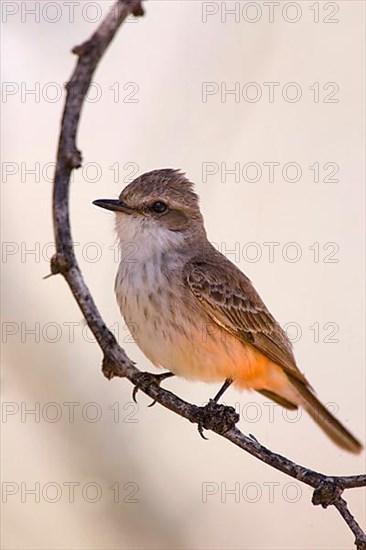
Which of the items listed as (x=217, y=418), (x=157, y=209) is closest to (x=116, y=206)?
(x=157, y=209)

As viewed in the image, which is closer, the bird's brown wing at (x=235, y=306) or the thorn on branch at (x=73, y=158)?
the thorn on branch at (x=73, y=158)

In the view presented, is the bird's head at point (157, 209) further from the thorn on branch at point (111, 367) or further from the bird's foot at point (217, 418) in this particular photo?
the thorn on branch at point (111, 367)

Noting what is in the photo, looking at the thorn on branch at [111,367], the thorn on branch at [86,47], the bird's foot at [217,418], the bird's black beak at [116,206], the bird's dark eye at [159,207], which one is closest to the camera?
the thorn on branch at [86,47]

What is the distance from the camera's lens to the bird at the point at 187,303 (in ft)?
5.81

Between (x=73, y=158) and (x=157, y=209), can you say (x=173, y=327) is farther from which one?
(x=73, y=158)

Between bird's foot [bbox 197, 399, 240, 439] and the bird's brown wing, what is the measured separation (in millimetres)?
319

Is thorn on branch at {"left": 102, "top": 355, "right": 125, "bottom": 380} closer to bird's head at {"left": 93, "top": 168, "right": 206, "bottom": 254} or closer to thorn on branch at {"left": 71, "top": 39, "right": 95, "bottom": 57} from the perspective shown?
thorn on branch at {"left": 71, "top": 39, "right": 95, "bottom": 57}

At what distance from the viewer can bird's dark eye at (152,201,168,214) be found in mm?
1846

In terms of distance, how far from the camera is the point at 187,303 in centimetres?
180

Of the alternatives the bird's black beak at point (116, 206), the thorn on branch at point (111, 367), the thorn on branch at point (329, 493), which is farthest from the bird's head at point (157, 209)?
the thorn on branch at point (329, 493)

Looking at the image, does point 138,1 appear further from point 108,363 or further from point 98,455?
point 98,455

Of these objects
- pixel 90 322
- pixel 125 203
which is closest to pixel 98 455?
pixel 125 203

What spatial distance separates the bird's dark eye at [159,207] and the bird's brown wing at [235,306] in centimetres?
12

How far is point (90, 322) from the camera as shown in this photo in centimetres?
106
